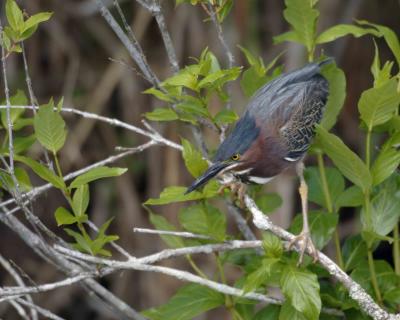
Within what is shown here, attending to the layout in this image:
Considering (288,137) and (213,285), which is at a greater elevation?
(288,137)

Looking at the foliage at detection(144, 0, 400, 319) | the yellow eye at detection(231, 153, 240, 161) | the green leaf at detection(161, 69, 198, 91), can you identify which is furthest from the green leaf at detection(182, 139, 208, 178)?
the green leaf at detection(161, 69, 198, 91)

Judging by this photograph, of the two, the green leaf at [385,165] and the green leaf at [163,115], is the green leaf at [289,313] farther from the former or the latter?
the green leaf at [163,115]

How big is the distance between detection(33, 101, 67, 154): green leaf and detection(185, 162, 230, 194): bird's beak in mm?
475

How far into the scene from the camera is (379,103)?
276 centimetres

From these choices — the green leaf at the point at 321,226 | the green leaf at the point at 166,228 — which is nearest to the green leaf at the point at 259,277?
the green leaf at the point at 321,226

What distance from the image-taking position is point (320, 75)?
3.22 meters

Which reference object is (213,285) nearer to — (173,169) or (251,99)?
(251,99)

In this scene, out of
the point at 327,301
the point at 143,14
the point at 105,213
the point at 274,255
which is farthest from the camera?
the point at 105,213

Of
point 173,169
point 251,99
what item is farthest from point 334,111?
point 173,169

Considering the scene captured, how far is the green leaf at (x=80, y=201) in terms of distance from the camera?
266 cm

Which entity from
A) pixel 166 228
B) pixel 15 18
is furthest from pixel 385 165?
pixel 15 18

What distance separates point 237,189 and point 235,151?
0.87 feet

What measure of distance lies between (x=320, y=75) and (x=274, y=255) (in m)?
0.95

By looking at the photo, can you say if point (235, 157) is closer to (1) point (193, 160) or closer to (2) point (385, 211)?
(1) point (193, 160)
